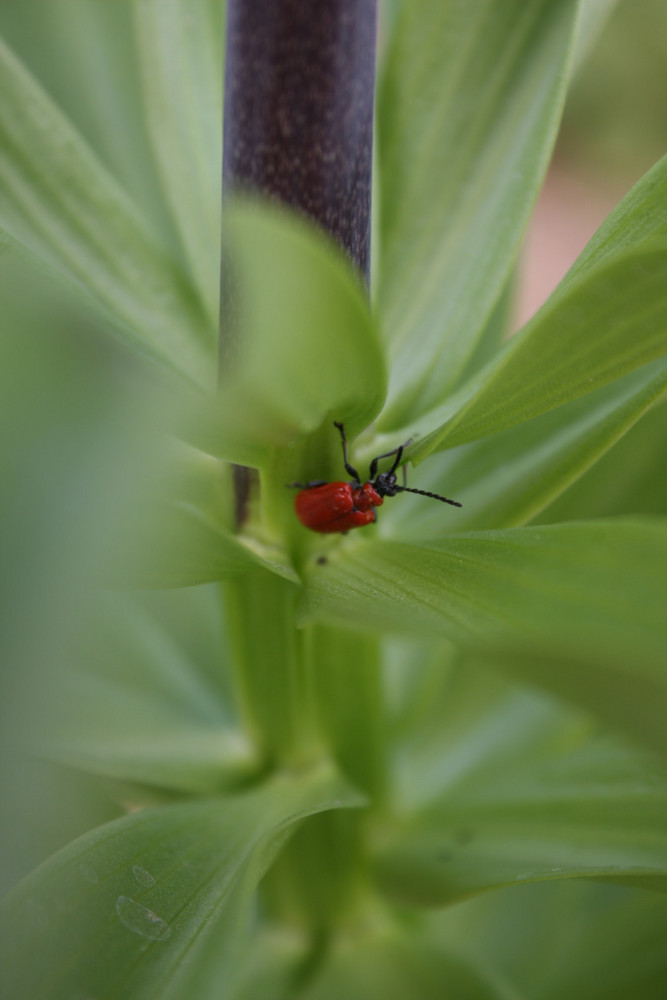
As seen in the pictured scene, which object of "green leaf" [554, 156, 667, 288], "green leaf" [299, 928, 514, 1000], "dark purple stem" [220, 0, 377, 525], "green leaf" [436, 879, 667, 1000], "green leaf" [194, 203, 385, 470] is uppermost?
"dark purple stem" [220, 0, 377, 525]

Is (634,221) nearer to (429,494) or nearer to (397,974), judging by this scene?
(429,494)

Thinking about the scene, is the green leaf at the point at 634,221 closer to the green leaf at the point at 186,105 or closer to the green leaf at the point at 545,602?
the green leaf at the point at 545,602

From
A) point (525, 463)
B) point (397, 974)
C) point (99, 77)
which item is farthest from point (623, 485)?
point (99, 77)

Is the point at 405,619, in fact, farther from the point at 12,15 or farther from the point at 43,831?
the point at 12,15

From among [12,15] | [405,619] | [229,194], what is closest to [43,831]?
[405,619]

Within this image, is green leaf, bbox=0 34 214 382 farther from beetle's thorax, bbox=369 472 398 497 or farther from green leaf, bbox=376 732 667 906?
green leaf, bbox=376 732 667 906

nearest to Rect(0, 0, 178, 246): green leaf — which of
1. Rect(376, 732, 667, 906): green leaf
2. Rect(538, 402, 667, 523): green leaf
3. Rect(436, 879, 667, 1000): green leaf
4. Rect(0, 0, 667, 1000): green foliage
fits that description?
Rect(0, 0, 667, 1000): green foliage
